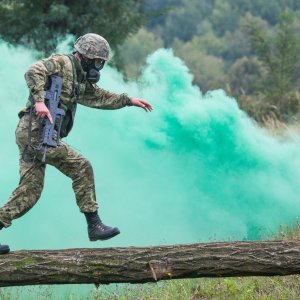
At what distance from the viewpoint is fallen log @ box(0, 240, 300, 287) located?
760 cm

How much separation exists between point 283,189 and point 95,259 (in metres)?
5.27

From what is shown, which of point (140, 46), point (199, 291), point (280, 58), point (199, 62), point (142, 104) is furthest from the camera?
point (140, 46)

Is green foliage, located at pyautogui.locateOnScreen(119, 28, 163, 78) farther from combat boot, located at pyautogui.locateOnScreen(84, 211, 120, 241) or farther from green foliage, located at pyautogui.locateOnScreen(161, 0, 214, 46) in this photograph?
combat boot, located at pyautogui.locateOnScreen(84, 211, 120, 241)

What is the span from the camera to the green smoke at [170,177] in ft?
38.9

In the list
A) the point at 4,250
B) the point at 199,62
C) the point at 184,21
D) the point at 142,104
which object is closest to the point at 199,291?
the point at 142,104

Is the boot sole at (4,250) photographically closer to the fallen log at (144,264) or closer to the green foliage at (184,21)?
the fallen log at (144,264)

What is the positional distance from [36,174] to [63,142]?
344 mm

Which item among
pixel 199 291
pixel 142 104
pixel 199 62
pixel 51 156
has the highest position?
pixel 199 62

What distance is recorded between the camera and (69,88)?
26.9ft

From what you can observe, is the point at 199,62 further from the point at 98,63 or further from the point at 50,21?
the point at 98,63

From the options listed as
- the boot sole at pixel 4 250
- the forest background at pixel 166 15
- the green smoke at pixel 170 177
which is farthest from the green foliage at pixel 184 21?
the boot sole at pixel 4 250

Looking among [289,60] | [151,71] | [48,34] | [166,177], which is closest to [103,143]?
[166,177]

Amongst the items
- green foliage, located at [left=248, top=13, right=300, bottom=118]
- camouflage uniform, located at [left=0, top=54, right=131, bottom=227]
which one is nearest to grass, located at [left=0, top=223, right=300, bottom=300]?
camouflage uniform, located at [left=0, top=54, right=131, bottom=227]

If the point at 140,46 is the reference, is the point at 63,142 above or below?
below
